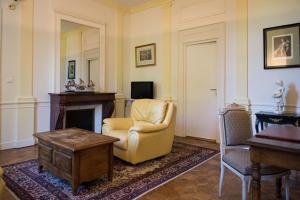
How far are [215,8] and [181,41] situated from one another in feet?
3.09

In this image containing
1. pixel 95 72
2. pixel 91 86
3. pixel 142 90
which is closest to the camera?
pixel 91 86

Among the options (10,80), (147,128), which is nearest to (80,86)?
(10,80)

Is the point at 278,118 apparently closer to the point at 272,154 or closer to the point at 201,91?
the point at 201,91

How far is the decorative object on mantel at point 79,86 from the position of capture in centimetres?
450

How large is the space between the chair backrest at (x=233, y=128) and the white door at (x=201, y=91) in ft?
7.15

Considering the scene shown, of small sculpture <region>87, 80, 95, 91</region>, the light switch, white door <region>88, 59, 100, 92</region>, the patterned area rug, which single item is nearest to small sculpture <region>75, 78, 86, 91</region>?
small sculpture <region>87, 80, 95, 91</region>

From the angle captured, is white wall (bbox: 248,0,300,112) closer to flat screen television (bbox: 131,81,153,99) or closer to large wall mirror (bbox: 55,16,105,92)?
flat screen television (bbox: 131,81,153,99)

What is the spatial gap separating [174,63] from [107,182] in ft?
10.6

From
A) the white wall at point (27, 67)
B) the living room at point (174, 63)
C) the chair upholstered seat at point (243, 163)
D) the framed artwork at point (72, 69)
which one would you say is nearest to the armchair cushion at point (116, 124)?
the living room at point (174, 63)

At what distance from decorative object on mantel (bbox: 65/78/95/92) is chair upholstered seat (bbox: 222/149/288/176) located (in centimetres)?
340

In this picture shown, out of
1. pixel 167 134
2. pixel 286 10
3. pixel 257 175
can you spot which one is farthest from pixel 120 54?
pixel 257 175

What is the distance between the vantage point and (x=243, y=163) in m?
1.92

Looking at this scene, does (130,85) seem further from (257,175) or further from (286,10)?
(257,175)

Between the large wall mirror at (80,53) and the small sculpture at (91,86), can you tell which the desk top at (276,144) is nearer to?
the large wall mirror at (80,53)
